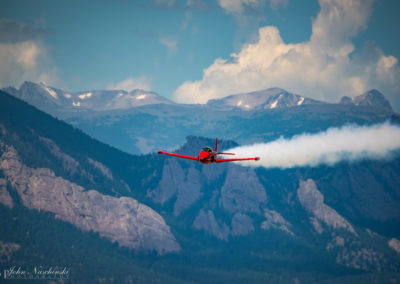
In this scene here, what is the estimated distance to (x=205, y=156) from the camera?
485ft
